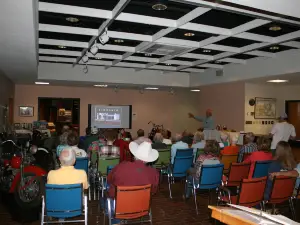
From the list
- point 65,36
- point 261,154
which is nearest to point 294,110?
point 261,154

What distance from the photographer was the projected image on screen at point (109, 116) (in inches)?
511

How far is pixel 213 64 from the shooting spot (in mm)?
9195

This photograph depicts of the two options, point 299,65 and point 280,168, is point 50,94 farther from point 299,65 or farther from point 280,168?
point 280,168

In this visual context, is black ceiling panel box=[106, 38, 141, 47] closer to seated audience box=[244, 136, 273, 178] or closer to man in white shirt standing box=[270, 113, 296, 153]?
seated audience box=[244, 136, 273, 178]

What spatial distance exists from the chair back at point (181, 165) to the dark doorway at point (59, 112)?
8420mm

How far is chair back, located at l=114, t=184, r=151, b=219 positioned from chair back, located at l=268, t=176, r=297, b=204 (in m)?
1.64

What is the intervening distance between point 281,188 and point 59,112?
11882mm

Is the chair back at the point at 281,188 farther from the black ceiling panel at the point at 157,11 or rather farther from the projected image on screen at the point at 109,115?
the projected image on screen at the point at 109,115

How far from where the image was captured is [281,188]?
12.5ft

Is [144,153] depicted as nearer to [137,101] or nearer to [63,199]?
[63,199]

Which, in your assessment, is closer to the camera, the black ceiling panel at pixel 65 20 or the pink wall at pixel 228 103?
the black ceiling panel at pixel 65 20

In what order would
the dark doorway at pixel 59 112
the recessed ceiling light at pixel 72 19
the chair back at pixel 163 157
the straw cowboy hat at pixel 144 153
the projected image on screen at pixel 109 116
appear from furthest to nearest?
the dark doorway at pixel 59 112, the projected image on screen at pixel 109 116, the chair back at pixel 163 157, the recessed ceiling light at pixel 72 19, the straw cowboy hat at pixel 144 153

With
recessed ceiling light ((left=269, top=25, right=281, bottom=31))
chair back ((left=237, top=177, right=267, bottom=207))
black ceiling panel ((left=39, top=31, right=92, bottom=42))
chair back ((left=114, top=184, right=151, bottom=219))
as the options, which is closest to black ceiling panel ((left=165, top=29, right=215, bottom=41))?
recessed ceiling light ((left=269, top=25, right=281, bottom=31))

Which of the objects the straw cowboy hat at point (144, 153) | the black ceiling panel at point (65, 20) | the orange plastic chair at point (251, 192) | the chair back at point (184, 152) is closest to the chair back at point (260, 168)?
the orange plastic chair at point (251, 192)
